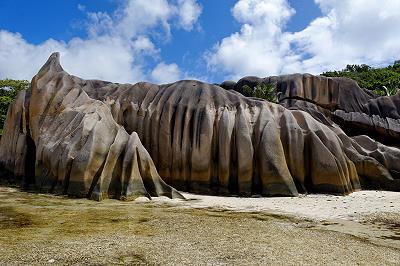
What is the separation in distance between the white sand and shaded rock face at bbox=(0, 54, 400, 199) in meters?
1.30

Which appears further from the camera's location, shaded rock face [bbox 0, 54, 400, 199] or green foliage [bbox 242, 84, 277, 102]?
green foliage [bbox 242, 84, 277, 102]

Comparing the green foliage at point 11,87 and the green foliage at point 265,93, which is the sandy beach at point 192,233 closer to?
the green foliage at point 265,93

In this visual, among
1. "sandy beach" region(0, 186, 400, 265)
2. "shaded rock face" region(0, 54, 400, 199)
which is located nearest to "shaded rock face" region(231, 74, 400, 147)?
"shaded rock face" region(0, 54, 400, 199)

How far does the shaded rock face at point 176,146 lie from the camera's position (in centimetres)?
1611

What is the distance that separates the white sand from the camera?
12672 mm

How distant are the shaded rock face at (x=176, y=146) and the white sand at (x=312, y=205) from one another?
1.30 metres

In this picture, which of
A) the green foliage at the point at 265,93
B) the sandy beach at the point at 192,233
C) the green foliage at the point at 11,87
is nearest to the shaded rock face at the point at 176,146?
the sandy beach at the point at 192,233

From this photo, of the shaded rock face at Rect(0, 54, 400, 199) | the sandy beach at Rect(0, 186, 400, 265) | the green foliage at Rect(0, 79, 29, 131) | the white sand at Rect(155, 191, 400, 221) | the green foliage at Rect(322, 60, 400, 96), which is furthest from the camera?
the green foliage at Rect(322, 60, 400, 96)

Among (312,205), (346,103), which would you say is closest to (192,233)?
(312,205)

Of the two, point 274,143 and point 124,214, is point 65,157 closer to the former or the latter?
point 124,214

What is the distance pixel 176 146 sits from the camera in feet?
65.5

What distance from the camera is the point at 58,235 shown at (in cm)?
813

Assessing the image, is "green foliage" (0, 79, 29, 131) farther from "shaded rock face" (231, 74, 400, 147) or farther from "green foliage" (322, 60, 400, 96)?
"green foliage" (322, 60, 400, 96)

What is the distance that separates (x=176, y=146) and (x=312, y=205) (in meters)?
7.82
